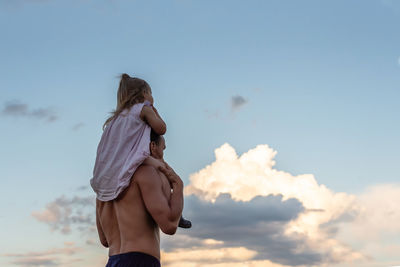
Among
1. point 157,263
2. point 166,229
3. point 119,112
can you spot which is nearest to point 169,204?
point 166,229

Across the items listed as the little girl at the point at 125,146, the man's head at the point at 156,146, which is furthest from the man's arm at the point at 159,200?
the man's head at the point at 156,146

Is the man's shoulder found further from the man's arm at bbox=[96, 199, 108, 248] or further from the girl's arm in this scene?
the man's arm at bbox=[96, 199, 108, 248]

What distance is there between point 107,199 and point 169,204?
550 mm

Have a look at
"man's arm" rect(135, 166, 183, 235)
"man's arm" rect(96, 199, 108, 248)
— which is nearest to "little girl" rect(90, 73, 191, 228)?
"man's arm" rect(135, 166, 183, 235)

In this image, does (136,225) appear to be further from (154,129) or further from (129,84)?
(129,84)

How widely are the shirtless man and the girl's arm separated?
334 mm

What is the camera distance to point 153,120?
477 centimetres

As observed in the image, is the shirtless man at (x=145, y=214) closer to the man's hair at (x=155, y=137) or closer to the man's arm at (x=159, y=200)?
the man's arm at (x=159, y=200)

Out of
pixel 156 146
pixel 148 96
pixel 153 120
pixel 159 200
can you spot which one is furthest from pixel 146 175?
pixel 148 96

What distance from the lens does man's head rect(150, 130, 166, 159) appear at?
489 cm

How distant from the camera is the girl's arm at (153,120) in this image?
477 centimetres

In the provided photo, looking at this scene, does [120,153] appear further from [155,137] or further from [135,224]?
[135,224]

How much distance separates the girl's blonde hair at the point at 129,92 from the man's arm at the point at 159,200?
633 millimetres

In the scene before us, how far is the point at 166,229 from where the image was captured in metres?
4.55
